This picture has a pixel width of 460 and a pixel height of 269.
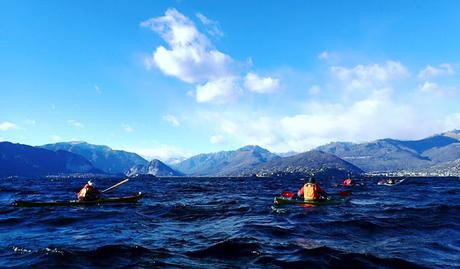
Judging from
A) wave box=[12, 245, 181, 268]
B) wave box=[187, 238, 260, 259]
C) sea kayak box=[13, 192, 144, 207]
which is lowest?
wave box=[12, 245, 181, 268]

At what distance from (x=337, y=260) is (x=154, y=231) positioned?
11.5 metres

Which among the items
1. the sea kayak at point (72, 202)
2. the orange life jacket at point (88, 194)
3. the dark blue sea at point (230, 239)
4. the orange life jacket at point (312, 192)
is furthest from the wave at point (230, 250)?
the orange life jacket at point (88, 194)

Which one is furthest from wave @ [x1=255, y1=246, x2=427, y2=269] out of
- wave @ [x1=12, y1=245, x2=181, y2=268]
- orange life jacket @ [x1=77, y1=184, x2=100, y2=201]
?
orange life jacket @ [x1=77, y1=184, x2=100, y2=201]

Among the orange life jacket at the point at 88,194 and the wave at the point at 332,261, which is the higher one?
the orange life jacket at the point at 88,194

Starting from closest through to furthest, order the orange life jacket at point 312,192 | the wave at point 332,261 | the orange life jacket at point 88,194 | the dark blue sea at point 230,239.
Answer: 1. the wave at point 332,261
2. the dark blue sea at point 230,239
3. the orange life jacket at point 312,192
4. the orange life jacket at point 88,194

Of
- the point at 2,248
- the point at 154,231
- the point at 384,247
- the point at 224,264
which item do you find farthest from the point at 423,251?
the point at 2,248

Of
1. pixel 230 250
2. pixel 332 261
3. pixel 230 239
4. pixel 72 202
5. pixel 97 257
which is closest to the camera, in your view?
pixel 332 261

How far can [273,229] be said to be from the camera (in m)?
24.1

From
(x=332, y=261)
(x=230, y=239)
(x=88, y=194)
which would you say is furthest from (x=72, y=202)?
(x=332, y=261)

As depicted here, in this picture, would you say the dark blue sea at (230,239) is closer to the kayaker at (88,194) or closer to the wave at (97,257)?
the wave at (97,257)

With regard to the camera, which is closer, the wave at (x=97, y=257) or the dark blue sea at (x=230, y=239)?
the wave at (x=97, y=257)

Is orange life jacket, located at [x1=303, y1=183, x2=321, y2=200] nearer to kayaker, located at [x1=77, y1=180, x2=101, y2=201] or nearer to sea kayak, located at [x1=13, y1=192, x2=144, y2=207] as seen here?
sea kayak, located at [x1=13, y1=192, x2=144, y2=207]

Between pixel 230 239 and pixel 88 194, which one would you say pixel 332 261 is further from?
pixel 88 194

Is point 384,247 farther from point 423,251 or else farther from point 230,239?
point 230,239
